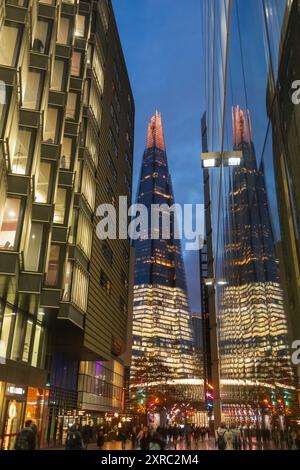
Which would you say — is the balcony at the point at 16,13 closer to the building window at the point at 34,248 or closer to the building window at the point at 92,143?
the building window at the point at 34,248

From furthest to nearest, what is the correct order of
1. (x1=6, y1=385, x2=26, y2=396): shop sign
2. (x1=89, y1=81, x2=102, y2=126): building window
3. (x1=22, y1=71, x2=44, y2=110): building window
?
(x1=89, y1=81, x2=102, y2=126): building window
(x1=22, y1=71, x2=44, y2=110): building window
(x1=6, y1=385, x2=26, y2=396): shop sign

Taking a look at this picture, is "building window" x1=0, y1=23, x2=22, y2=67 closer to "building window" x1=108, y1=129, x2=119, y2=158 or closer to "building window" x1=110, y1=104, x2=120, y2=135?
"building window" x1=108, y1=129, x2=119, y2=158

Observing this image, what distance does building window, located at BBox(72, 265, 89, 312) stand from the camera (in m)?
28.9

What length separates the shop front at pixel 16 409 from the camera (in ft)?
73.0

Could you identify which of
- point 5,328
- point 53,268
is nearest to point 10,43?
point 53,268

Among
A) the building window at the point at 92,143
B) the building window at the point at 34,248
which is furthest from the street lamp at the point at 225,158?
the building window at the point at 92,143

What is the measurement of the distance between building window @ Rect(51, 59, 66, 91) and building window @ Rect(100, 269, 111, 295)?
16.5 meters

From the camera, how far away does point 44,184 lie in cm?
2452

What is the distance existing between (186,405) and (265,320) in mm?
152663

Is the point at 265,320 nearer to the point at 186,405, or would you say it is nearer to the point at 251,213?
the point at 251,213

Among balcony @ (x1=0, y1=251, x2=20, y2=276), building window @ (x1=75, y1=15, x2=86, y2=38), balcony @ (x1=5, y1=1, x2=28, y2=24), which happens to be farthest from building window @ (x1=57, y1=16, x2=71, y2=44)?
balcony @ (x1=0, y1=251, x2=20, y2=276)

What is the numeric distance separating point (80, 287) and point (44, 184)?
8.98 m

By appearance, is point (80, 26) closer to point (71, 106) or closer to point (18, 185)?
point (71, 106)

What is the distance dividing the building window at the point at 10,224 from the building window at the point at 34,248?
2.14 meters
